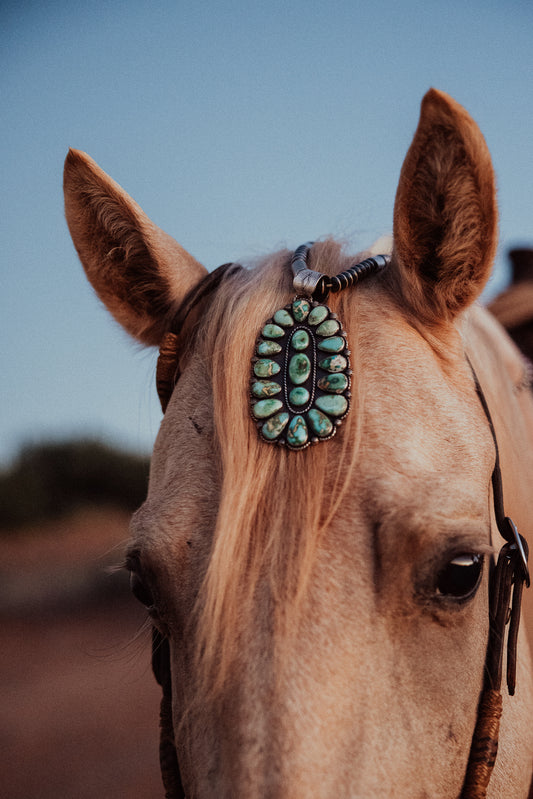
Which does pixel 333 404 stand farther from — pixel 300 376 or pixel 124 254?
pixel 124 254

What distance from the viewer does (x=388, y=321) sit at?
1.52 meters

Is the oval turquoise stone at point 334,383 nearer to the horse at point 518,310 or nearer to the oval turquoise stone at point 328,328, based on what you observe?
the oval turquoise stone at point 328,328

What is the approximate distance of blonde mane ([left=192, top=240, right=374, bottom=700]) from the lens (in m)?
1.20

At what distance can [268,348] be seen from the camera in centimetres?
144

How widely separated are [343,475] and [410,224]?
2.17 ft

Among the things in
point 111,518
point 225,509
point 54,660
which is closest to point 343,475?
point 225,509

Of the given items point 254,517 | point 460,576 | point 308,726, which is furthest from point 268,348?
point 308,726

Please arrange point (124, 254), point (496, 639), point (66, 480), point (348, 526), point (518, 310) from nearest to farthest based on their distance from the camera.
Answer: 1. point (348, 526)
2. point (496, 639)
3. point (124, 254)
4. point (518, 310)
5. point (66, 480)

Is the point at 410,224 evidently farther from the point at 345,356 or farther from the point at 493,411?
the point at 493,411

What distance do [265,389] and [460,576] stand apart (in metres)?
0.59

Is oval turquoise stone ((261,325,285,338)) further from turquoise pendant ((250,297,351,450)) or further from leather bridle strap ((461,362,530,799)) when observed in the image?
leather bridle strap ((461,362,530,799))

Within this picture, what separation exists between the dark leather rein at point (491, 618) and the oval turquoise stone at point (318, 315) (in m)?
0.07

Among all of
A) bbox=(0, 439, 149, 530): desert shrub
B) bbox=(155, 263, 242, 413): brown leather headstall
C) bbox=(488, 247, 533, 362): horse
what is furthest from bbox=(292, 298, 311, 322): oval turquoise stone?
bbox=(0, 439, 149, 530): desert shrub

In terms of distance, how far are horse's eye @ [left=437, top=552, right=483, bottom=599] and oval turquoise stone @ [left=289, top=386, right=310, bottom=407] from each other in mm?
460
